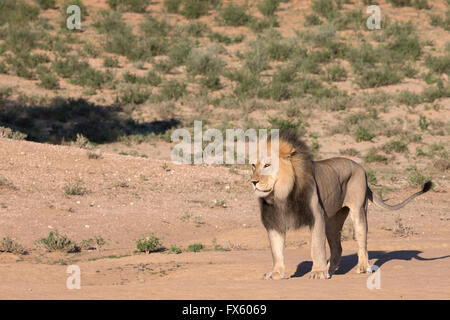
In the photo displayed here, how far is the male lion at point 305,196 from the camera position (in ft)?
24.0

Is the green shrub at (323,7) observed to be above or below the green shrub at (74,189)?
above

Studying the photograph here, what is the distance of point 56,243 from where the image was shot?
11.1 metres

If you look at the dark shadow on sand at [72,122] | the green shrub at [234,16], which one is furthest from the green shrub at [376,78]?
the green shrub at [234,16]

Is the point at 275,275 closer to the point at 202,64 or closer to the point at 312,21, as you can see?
the point at 202,64

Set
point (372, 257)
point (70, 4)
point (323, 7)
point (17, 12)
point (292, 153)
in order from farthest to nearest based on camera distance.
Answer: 1. point (323, 7)
2. point (70, 4)
3. point (17, 12)
4. point (372, 257)
5. point (292, 153)

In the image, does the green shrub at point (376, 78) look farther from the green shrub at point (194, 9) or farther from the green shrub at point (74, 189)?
the green shrub at point (74, 189)

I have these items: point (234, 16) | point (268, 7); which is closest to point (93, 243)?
point (234, 16)

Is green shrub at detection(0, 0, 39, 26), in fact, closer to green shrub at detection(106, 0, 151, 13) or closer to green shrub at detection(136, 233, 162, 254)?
green shrub at detection(106, 0, 151, 13)

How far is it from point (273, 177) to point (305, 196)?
1.73ft

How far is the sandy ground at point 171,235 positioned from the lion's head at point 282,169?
0.91m

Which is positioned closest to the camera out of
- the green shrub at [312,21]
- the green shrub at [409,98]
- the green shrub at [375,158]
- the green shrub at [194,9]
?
the green shrub at [375,158]
